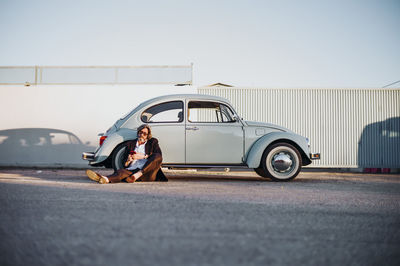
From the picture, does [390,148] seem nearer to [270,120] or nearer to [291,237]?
[270,120]

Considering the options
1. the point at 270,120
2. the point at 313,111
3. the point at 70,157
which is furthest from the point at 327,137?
the point at 70,157

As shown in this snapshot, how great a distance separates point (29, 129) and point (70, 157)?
2059 mm

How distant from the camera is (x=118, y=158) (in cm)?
768

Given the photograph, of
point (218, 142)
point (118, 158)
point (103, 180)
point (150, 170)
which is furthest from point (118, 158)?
point (218, 142)

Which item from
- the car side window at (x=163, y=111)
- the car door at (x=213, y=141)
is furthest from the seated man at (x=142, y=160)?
the car door at (x=213, y=141)

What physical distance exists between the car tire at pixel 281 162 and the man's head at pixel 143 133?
2.52 metres

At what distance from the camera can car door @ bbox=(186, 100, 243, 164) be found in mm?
7973

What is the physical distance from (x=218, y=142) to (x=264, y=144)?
984mm

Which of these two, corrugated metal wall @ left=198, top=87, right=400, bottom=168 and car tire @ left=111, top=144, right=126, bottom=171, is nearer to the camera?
car tire @ left=111, top=144, right=126, bottom=171

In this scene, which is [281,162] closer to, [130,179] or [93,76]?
[130,179]

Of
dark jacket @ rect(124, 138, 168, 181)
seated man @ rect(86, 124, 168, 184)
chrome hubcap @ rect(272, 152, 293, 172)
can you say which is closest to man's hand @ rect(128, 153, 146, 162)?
seated man @ rect(86, 124, 168, 184)

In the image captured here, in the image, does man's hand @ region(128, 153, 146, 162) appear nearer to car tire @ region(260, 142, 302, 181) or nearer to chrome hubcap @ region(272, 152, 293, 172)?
car tire @ region(260, 142, 302, 181)

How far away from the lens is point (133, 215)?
11.6 feet

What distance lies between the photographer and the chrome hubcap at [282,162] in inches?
313
